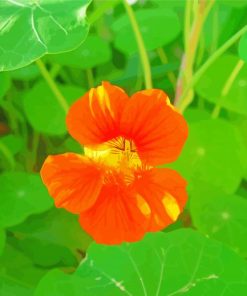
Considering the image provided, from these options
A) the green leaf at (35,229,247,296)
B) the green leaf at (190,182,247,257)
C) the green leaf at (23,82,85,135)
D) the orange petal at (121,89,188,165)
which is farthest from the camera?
the green leaf at (23,82,85,135)

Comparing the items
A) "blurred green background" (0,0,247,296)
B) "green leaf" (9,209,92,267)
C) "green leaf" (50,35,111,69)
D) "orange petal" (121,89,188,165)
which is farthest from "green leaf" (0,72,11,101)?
"orange petal" (121,89,188,165)

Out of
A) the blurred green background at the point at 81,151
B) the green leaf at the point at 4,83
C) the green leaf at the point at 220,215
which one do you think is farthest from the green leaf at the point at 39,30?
the green leaf at the point at 220,215

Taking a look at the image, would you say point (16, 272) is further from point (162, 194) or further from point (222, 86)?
point (222, 86)

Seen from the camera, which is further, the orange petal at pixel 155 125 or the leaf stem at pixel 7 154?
the leaf stem at pixel 7 154

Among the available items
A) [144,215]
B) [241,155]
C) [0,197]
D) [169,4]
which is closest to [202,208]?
[241,155]

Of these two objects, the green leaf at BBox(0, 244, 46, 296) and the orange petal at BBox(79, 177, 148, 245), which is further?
the green leaf at BBox(0, 244, 46, 296)

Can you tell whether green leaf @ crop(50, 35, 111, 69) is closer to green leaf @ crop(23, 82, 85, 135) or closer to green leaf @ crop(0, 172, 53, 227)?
green leaf @ crop(23, 82, 85, 135)

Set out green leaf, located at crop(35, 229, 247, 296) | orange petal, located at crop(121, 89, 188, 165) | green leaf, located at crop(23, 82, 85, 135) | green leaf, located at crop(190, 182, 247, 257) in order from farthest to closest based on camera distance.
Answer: green leaf, located at crop(23, 82, 85, 135), green leaf, located at crop(190, 182, 247, 257), green leaf, located at crop(35, 229, 247, 296), orange petal, located at crop(121, 89, 188, 165)

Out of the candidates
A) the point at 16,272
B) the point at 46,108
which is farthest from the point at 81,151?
the point at 16,272

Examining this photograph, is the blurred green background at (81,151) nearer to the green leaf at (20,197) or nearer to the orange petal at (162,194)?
the green leaf at (20,197)
